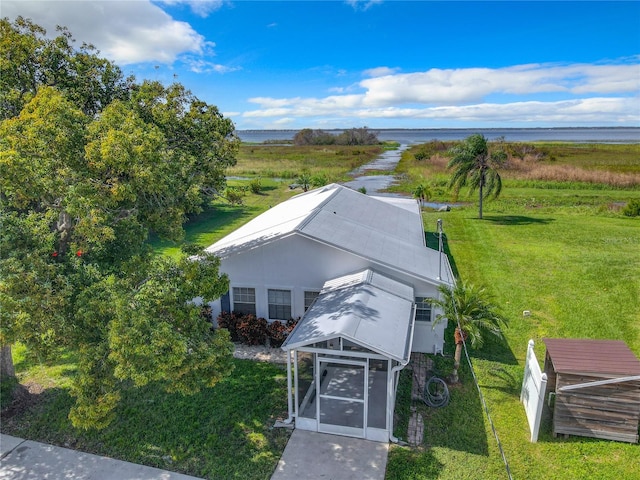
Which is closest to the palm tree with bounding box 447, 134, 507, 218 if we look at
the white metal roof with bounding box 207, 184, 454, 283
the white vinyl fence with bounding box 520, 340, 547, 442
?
the white metal roof with bounding box 207, 184, 454, 283

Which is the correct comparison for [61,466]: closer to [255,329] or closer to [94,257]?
[94,257]

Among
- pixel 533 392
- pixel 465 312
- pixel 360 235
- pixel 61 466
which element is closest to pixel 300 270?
pixel 360 235

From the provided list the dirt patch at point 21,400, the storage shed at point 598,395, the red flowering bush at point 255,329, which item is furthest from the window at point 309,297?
the dirt patch at point 21,400

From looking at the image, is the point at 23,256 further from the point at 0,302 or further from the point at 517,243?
the point at 517,243

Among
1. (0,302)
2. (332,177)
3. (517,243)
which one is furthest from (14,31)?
(332,177)

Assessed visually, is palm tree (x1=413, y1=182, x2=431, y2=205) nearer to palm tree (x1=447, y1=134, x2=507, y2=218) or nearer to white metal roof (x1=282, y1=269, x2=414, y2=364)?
palm tree (x1=447, y1=134, x2=507, y2=218)
